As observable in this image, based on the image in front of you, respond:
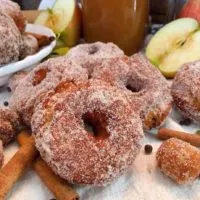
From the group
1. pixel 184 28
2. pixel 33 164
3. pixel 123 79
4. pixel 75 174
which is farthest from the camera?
pixel 184 28

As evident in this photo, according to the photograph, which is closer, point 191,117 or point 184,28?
point 191,117

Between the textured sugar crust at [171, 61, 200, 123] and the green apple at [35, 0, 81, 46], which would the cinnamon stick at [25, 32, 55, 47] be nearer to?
the green apple at [35, 0, 81, 46]

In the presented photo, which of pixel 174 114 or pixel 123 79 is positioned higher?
pixel 123 79

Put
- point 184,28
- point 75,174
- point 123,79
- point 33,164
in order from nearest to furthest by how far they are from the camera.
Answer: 1. point 75,174
2. point 33,164
3. point 123,79
4. point 184,28

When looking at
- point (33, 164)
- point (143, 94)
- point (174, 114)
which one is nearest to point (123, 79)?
point (143, 94)

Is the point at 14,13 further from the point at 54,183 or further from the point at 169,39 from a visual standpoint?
the point at 54,183

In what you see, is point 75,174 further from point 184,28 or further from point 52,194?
point 184,28

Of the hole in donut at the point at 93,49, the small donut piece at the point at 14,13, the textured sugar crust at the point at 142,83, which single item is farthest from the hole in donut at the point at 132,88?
the small donut piece at the point at 14,13
